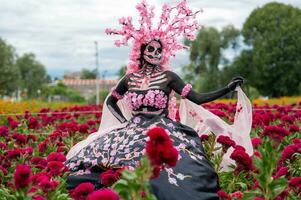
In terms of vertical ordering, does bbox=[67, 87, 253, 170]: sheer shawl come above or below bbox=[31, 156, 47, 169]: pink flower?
above

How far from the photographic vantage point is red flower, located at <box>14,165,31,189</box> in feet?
9.99

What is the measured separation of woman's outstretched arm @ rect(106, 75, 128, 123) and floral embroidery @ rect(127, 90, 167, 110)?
0.49m

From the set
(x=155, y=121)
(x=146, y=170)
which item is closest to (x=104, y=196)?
(x=146, y=170)

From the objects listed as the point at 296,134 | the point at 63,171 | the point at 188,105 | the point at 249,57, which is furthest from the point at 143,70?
the point at 249,57

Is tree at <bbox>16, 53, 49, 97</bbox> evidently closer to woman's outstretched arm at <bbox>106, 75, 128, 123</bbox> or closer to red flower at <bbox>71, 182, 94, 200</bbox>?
woman's outstretched arm at <bbox>106, 75, 128, 123</bbox>

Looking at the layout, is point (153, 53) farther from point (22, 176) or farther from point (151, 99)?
point (22, 176)

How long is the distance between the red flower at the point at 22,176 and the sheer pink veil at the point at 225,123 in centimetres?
392

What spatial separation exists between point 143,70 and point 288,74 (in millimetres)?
41477

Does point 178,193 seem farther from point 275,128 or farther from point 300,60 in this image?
point 300,60

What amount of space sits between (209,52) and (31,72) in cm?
4701

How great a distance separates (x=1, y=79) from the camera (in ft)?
167

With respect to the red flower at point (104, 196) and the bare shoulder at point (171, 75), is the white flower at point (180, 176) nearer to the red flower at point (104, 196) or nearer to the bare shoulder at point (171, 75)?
the bare shoulder at point (171, 75)

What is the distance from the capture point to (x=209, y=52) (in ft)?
179

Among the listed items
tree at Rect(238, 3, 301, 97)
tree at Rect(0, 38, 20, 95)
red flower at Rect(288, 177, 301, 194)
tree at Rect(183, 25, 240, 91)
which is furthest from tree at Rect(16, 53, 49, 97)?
red flower at Rect(288, 177, 301, 194)
